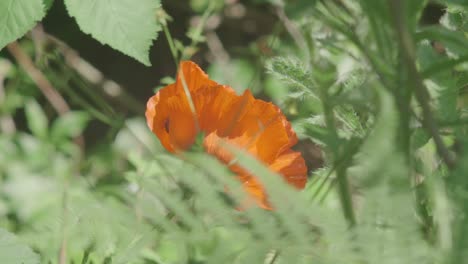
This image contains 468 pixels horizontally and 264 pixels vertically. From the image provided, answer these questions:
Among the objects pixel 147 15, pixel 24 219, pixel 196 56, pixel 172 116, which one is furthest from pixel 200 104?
pixel 196 56

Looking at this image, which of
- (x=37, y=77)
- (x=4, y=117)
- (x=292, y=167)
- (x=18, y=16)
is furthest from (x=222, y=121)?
(x=4, y=117)

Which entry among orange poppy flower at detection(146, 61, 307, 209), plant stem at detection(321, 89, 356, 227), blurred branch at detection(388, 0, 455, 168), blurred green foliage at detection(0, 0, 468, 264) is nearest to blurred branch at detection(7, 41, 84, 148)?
blurred green foliage at detection(0, 0, 468, 264)

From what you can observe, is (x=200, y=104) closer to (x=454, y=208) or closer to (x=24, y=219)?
(x=454, y=208)

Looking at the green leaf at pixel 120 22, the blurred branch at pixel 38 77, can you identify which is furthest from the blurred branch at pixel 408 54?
the blurred branch at pixel 38 77

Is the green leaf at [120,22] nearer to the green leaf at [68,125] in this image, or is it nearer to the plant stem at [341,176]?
the plant stem at [341,176]

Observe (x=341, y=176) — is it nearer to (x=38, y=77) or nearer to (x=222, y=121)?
(x=222, y=121)
